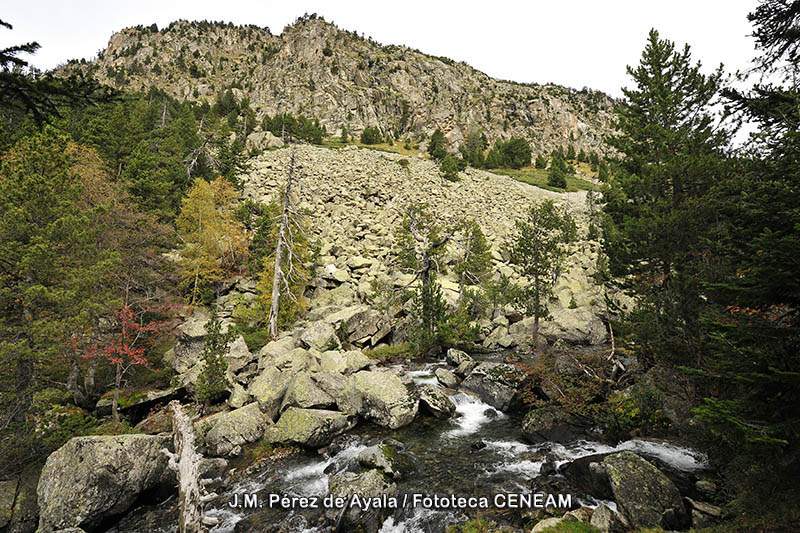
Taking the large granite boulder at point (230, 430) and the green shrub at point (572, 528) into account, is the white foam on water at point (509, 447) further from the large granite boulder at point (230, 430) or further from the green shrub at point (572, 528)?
the large granite boulder at point (230, 430)

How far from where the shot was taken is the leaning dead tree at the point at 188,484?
688cm

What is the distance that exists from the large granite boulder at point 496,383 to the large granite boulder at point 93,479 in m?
13.1

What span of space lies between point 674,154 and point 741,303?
12971 mm

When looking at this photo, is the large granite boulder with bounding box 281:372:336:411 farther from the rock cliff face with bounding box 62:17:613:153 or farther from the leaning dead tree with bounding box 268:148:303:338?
the rock cliff face with bounding box 62:17:613:153

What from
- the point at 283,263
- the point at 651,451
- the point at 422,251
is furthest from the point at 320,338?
the point at 651,451

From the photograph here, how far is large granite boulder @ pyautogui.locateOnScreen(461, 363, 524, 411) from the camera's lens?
15.5 meters

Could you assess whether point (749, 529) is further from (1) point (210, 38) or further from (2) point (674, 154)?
(1) point (210, 38)

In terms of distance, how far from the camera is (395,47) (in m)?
135

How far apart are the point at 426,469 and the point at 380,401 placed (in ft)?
13.4

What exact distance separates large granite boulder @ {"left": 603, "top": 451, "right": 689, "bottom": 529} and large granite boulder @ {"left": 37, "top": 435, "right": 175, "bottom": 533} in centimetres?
1281

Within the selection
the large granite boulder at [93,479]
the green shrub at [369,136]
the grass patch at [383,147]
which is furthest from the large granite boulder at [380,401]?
the green shrub at [369,136]

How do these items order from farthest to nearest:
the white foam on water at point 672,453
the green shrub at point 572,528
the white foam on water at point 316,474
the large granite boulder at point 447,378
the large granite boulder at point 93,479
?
1. the large granite boulder at point 447,378
2. the white foam on water at point 316,474
3. the white foam on water at point 672,453
4. the large granite boulder at point 93,479
5. the green shrub at point 572,528

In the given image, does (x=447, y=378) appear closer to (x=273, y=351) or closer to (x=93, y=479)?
(x=273, y=351)

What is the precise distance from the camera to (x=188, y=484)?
7.30 meters
